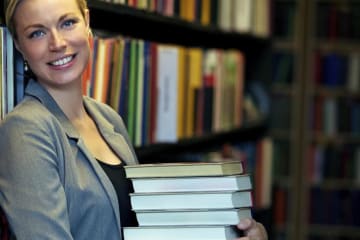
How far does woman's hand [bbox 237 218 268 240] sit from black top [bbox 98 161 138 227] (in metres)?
0.26

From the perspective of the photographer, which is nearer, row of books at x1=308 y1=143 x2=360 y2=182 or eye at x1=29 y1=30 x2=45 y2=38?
eye at x1=29 y1=30 x2=45 y2=38

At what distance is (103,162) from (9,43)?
35cm

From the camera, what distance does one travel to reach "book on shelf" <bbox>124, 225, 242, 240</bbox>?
181 centimetres

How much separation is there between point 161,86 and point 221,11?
1.02 m

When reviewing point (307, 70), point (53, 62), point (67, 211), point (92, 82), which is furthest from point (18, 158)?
point (307, 70)

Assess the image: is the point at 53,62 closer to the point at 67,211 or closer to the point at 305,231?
the point at 67,211

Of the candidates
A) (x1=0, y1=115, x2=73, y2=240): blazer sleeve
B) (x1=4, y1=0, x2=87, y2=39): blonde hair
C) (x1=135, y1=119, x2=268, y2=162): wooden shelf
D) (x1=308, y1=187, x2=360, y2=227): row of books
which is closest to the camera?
(x1=0, y1=115, x2=73, y2=240): blazer sleeve

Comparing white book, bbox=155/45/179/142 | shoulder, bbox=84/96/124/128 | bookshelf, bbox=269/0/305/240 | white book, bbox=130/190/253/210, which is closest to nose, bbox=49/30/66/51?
shoulder, bbox=84/96/124/128

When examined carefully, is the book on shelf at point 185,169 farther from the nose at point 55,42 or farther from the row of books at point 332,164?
the row of books at point 332,164

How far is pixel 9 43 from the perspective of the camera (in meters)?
1.87

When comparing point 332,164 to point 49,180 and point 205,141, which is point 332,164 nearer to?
point 205,141

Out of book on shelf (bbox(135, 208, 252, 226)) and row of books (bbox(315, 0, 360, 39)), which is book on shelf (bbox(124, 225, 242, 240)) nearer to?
book on shelf (bbox(135, 208, 252, 226))

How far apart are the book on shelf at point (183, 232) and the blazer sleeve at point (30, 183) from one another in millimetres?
216

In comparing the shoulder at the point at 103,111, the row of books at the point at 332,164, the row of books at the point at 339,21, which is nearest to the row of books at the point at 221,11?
the shoulder at the point at 103,111
